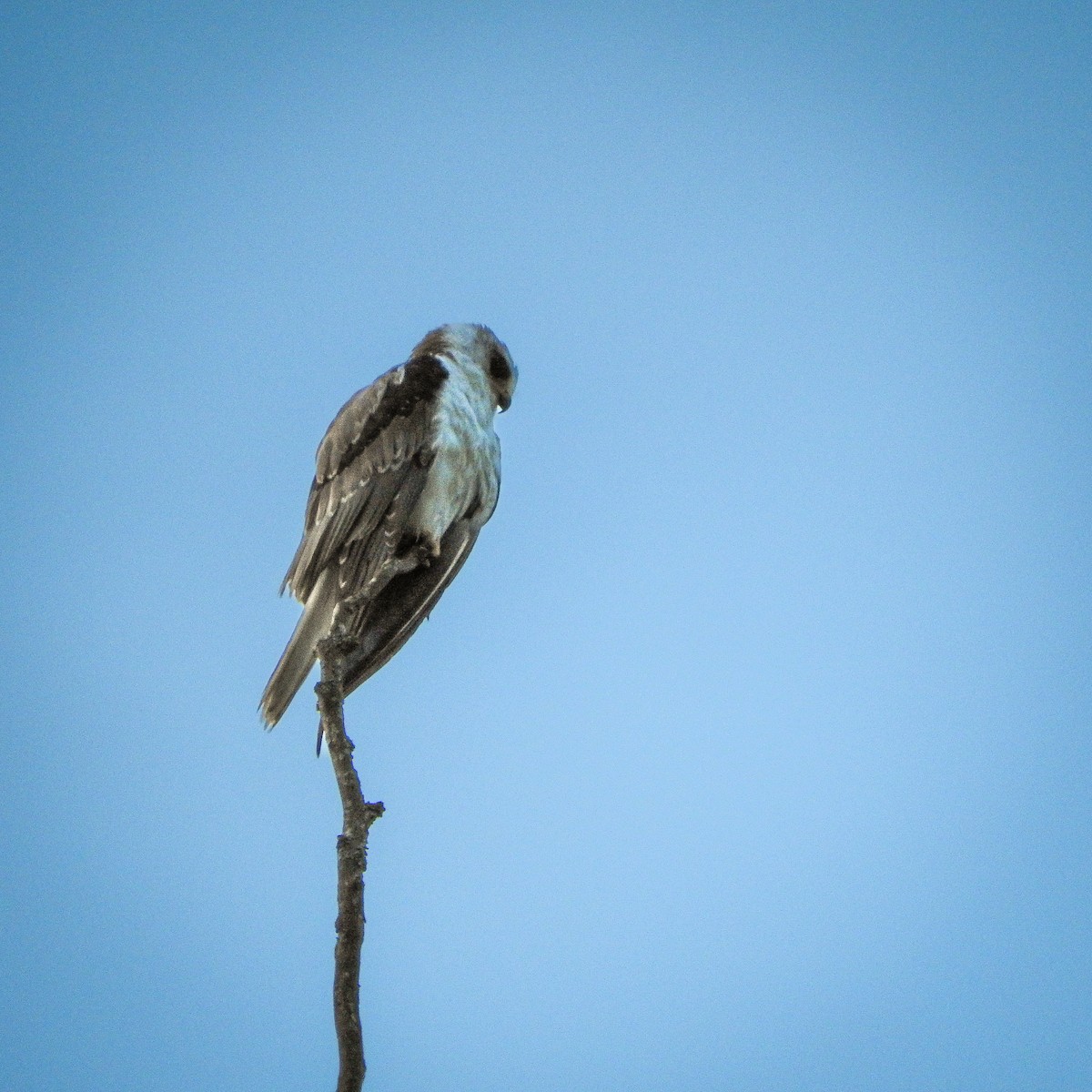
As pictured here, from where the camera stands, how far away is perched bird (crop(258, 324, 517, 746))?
5.92m

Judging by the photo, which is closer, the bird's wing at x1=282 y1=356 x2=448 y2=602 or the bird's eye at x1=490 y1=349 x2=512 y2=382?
the bird's wing at x1=282 y1=356 x2=448 y2=602

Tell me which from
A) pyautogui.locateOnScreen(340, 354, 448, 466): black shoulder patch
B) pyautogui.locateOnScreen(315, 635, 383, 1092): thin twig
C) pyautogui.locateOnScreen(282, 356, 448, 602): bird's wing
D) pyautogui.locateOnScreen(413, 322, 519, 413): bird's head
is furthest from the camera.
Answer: pyautogui.locateOnScreen(413, 322, 519, 413): bird's head

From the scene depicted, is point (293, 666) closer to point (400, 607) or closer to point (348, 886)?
point (400, 607)

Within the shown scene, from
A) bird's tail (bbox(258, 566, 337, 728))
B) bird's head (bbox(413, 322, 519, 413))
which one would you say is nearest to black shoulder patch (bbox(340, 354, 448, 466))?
bird's head (bbox(413, 322, 519, 413))

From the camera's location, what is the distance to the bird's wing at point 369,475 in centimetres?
628

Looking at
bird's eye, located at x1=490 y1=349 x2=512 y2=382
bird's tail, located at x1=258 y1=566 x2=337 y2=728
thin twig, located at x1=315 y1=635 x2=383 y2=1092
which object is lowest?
thin twig, located at x1=315 y1=635 x2=383 y2=1092

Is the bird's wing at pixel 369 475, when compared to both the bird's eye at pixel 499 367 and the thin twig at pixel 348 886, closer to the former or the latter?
the bird's eye at pixel 499 367

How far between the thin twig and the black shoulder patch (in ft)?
9.14

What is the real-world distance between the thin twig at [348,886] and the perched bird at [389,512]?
163 cm

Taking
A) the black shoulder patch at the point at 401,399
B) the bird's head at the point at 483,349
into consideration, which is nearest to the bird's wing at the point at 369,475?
the black shoulder patch at the point at 401,399

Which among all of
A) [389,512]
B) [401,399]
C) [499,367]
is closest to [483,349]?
[499,367]

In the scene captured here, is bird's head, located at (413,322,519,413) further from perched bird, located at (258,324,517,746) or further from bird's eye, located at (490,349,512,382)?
perched bird, located at (258,324,517,746)

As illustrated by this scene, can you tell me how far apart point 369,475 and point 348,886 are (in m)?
3.49

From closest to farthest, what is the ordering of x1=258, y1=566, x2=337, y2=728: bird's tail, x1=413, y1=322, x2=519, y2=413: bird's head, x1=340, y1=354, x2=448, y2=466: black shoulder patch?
1. x1=258, y1=566, x2=337, y2=728: bird's tail
2. x1=340, y1=354, x2=448, y2=466: black shoulder patch
3. x1=413, y1=322, x2=519, y2=413: bird's head
